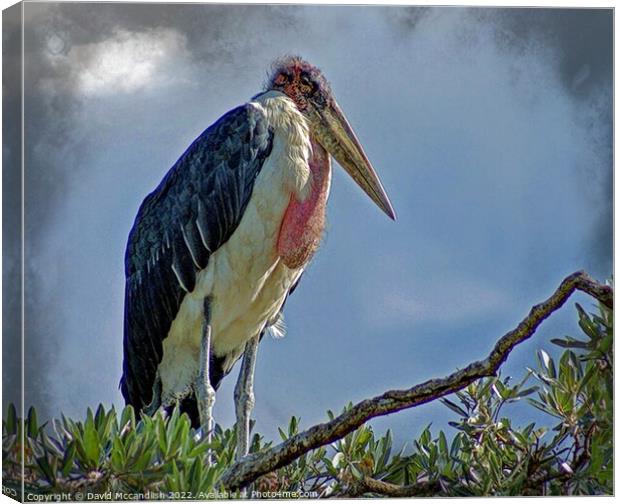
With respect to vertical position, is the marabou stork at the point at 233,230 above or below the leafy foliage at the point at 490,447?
above

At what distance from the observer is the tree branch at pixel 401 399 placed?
9922 mm

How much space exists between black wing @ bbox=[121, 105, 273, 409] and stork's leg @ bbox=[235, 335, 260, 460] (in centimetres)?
55

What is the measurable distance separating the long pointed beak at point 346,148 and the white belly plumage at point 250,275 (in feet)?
0.48

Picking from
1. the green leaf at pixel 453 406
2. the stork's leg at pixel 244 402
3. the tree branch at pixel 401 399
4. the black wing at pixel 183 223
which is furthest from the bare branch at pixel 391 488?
the black wing at pixel 183 223

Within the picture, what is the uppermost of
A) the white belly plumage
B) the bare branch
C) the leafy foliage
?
the white belly plumage

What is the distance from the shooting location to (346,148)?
1073 centimetres

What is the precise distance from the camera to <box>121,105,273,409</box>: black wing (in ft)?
34.2

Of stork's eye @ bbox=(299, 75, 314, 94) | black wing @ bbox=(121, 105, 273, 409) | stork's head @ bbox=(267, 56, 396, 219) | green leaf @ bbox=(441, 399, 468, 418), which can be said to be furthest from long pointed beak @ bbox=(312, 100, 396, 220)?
green leaf @ bbox=(441, 399, 468, 418)

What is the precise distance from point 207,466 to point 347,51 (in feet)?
8.43

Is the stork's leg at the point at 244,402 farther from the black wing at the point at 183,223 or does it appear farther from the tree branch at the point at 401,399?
the black wing at the point at 183,223

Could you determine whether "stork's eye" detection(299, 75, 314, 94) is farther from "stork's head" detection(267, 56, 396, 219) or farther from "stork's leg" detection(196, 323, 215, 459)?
"stork's leg" detection(196, 323, 215, 459)

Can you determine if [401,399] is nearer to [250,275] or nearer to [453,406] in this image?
[453,406]

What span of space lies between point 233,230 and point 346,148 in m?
0.86

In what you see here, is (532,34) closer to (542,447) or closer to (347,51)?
(347,51)
